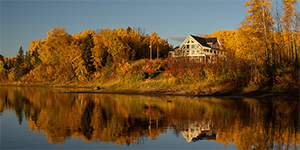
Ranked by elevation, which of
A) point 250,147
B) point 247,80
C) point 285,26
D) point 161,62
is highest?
point 285,26

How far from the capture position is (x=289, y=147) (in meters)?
11.6

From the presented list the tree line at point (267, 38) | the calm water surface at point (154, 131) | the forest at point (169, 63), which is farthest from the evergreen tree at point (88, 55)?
the calm water surface at point (154, 131)

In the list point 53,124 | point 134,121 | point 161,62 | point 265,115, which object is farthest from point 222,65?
point 53,124

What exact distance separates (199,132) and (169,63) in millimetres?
41502

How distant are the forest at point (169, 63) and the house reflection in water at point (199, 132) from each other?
24.1 metres

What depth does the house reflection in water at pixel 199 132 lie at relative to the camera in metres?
13.9

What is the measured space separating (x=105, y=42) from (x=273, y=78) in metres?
45.5

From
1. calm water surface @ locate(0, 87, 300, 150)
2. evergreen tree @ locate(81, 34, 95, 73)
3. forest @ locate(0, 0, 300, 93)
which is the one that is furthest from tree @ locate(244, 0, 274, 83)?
A: evergreen tree @ locate(81, 34, 95, 73)

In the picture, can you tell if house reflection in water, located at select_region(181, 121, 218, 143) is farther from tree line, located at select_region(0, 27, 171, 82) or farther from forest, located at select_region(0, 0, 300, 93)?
tree line, located at select_region(0, 27, 171, 82)

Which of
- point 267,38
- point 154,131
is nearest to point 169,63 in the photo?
point 267,38

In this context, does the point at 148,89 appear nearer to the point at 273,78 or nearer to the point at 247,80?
the point at 247,80

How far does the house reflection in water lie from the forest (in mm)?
24053

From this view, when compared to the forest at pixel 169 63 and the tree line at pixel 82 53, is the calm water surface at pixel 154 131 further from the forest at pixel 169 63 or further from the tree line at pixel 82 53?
the tree line at pixel 82 53

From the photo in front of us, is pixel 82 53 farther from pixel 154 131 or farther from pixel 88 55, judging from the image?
pixel 154 131
